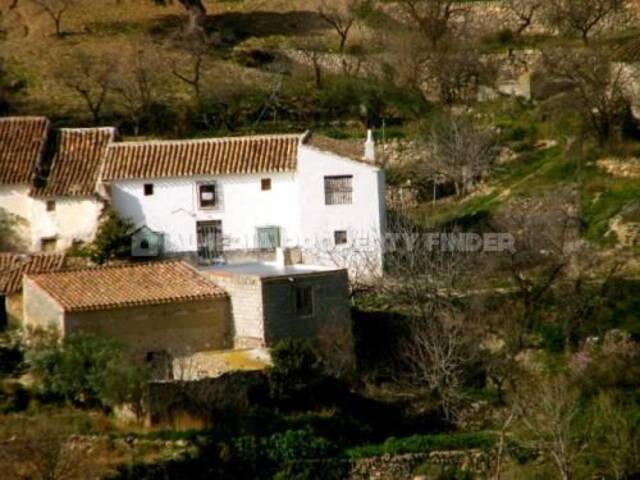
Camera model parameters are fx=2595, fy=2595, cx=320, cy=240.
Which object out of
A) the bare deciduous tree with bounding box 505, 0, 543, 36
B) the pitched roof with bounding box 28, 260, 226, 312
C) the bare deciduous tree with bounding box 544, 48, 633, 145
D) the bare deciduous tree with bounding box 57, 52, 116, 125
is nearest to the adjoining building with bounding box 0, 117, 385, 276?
the pitched roof with bounding box 28, 260, 226, 312

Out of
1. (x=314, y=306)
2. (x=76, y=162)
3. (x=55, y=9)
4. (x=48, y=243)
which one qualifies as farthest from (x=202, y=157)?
(x=55, y=9)

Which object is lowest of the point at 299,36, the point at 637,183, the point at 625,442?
the point at 625,442

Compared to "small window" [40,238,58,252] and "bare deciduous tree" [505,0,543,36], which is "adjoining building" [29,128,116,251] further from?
"bare deciduous tree" [505,0,543,36]

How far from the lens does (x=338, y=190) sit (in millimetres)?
60656

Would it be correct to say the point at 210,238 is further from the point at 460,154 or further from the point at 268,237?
the point at 460,154

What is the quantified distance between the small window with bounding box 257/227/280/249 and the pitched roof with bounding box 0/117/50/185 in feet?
18.3

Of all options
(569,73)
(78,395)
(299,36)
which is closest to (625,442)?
(78,395)

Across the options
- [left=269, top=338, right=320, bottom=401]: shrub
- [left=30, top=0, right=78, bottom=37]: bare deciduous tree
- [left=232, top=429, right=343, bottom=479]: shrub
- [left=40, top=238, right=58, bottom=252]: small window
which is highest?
[left=30, top=0, right=78, bottom=37]: bare deciduous tree

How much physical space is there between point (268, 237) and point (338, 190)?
2.01 m

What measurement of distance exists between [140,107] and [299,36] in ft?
35.8

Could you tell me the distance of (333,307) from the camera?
180 feet

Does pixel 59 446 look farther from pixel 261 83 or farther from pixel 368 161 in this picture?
pixel 261 83

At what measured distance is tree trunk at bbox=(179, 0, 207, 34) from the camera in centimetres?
7738

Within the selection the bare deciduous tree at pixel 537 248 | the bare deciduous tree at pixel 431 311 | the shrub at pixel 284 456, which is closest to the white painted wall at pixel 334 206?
the bare deciduous tree at pixel 431 311
